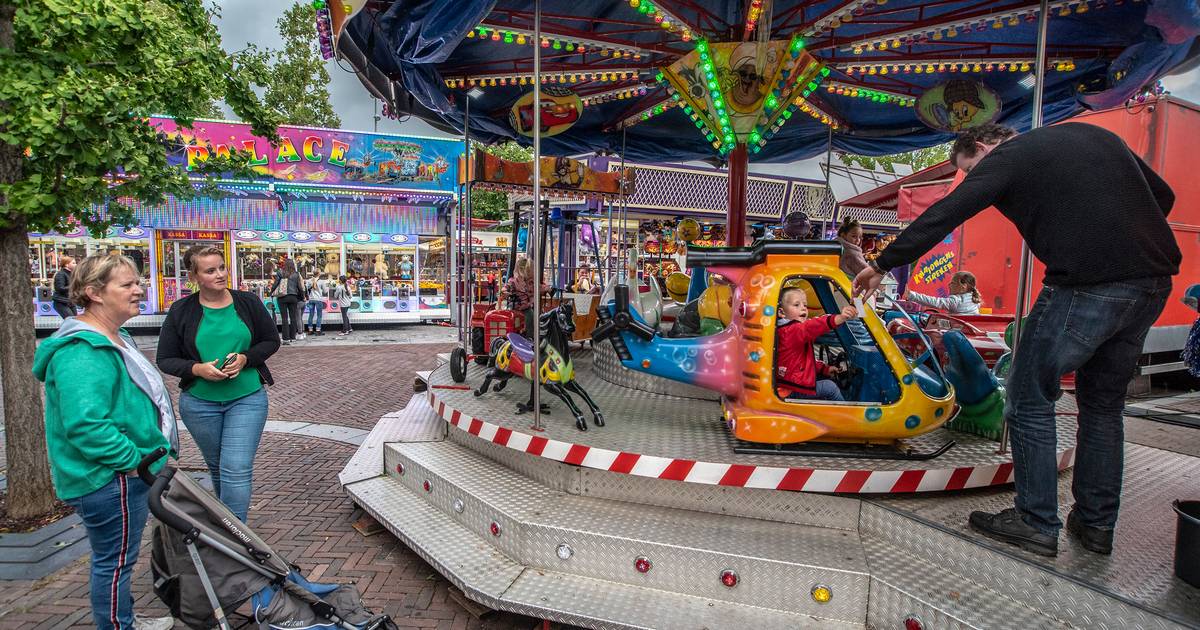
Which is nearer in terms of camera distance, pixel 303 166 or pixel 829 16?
pixel 829 16

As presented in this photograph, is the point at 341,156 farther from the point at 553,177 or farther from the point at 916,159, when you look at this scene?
the point at 916,159

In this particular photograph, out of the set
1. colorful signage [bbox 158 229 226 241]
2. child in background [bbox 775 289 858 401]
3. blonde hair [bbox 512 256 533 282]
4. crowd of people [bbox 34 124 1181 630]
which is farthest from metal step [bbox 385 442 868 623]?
colorful signage [bbox 158 229 226 241]

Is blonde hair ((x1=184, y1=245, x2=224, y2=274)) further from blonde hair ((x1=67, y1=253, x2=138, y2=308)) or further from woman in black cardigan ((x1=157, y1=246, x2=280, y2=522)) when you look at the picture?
blonde hair ((x1=67, y1=253, x2=138, y2=308))

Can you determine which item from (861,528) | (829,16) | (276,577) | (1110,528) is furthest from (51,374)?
(829,16)

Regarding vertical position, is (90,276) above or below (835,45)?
below

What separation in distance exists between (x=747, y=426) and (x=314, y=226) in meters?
15.6

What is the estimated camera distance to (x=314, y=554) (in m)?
3.45

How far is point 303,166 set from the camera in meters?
15.0

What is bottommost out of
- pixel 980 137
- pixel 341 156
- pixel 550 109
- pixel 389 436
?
pixel 389 436

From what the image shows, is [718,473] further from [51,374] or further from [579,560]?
[51,374]

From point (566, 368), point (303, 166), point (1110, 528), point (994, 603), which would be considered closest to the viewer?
point (994, 603)

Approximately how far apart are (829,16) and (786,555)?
4417 millimetres

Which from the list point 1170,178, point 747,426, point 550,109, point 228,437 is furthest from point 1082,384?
point 1170,178

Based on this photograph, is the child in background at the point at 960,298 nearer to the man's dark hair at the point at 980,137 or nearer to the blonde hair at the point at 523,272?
the man's dark hair at the point at 980,137
